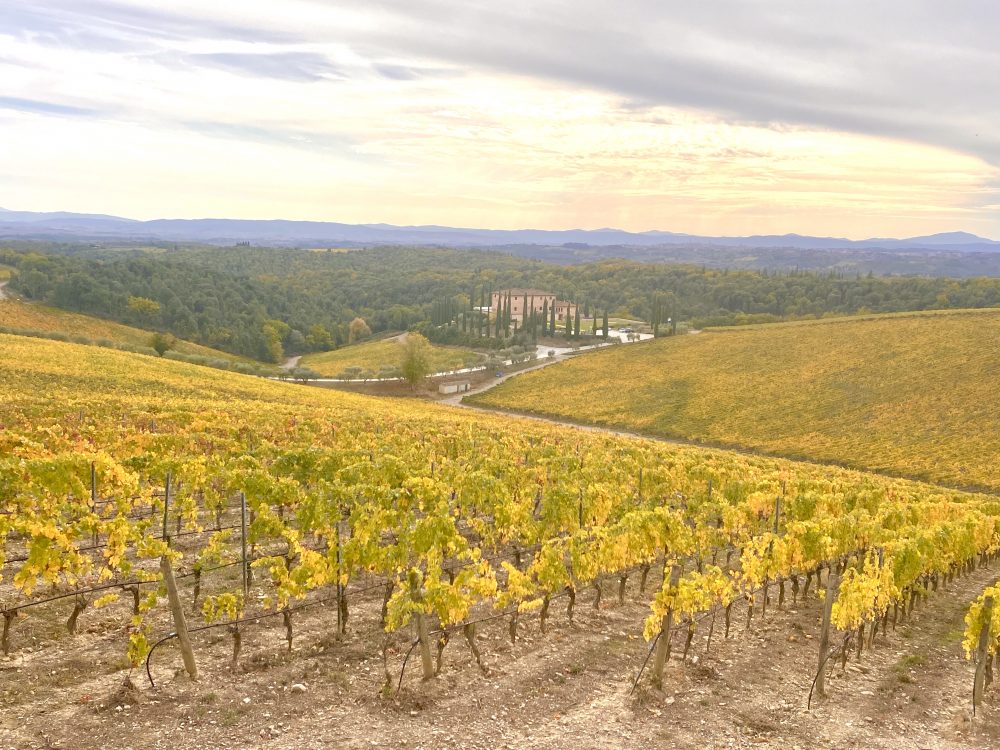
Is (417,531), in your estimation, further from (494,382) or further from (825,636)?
(494,382)

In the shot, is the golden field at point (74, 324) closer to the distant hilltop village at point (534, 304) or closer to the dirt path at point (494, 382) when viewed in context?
the dirt path at point (494, 382)

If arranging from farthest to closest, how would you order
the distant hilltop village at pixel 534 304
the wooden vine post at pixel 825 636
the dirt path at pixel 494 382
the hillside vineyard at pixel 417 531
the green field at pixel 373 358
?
the distant hilltop village at pixel 534 304, the green field at pixel 373 358, the dirt path at pixel 494 382, the hillside vineyard at pixel 417 531, the wooden vine post at pixel 825 636

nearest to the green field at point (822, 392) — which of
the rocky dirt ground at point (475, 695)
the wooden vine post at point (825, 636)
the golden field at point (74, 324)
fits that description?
the rocky dirt ground at point (475, 695)

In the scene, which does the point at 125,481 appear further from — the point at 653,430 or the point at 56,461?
the point at 653,430

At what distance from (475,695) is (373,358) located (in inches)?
4595

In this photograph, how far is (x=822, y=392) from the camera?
7419cm

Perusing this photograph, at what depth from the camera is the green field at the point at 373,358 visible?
371ft

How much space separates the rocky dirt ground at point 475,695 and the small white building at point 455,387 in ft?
235

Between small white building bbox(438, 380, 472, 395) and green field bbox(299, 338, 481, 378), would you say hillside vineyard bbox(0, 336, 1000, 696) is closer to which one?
small white building bbox(438, 380, 472, 395)

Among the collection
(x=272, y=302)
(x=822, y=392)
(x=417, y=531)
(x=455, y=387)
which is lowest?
(x=455, y=387)

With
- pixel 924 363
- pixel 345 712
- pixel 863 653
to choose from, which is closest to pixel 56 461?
pixel 345 712

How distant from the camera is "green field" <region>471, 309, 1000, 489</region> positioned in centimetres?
5746

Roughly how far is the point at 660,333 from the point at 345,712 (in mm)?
114943

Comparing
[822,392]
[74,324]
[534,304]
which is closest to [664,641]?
[822,392]
